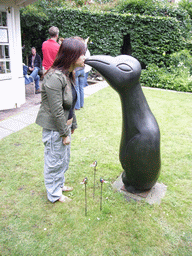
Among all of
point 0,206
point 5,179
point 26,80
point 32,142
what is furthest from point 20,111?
point 0,206

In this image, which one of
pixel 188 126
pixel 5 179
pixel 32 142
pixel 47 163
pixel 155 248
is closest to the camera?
pixel 155 248

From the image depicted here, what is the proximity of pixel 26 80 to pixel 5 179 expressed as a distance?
15.9ft

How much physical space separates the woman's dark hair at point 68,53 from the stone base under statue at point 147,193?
5.96 feet

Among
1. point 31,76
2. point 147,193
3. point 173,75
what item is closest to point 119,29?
point 173,75

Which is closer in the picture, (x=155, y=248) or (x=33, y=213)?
(x=155, y=248)

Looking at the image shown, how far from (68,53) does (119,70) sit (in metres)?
0.57

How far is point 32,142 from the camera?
4387mm

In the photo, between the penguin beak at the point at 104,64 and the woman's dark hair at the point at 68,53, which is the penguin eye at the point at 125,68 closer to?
the penguin beak at the point at 104,64

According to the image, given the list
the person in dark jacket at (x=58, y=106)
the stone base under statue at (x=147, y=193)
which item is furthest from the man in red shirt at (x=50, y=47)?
the stone base under statue at (x=147, y=193)

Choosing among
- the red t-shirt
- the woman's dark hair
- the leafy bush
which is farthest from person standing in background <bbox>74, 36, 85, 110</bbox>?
the leafy bush

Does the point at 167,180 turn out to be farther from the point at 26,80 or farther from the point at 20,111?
the point at 26,80

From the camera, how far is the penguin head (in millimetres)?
2326

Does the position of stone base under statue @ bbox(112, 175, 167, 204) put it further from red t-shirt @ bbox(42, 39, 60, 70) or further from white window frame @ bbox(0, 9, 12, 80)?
white window frame @ bbox(0, 9, 12, 80)

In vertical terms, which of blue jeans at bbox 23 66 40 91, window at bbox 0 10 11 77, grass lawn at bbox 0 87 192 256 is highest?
window at bbox 0 10 11 77
